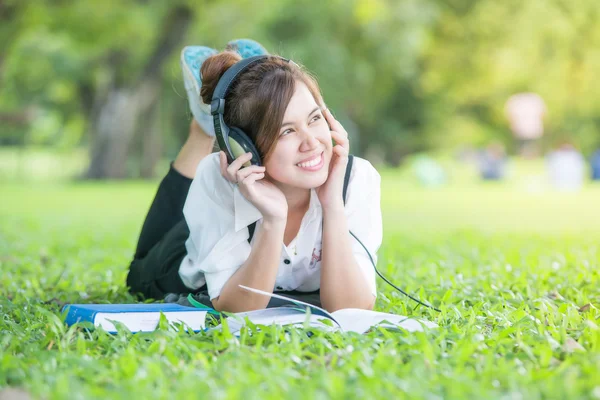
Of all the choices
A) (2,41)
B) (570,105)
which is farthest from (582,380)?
(570,105)

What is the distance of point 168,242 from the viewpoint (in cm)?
385

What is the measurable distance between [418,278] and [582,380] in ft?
7.82

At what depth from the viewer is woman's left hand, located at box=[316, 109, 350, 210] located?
3.06 meters

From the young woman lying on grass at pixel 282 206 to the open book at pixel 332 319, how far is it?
67mm

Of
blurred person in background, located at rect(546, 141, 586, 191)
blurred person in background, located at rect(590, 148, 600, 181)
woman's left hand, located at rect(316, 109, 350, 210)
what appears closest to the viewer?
woman's left hand, located at rect(316, 109, 350, 210)

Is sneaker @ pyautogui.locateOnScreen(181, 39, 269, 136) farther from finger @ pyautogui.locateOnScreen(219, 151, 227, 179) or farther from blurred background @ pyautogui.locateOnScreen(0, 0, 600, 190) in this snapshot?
blurred background @ pyautogui.locateOnScreen(0, 0, 600, 190)

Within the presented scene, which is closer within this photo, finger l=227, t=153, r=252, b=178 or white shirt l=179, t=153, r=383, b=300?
finger l=227, t=153, r=252, b=178

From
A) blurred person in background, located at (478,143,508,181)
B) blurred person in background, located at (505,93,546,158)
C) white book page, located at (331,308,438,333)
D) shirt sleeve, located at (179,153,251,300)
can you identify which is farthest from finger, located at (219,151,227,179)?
blurred person in background, located at (505,93,546,158)

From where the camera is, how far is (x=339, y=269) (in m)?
3.06

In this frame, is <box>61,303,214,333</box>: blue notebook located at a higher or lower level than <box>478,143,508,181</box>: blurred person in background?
higher

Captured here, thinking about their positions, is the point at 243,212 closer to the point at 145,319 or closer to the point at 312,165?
the point at 312,165

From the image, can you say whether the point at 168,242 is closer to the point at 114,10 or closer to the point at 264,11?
the point at 114,10

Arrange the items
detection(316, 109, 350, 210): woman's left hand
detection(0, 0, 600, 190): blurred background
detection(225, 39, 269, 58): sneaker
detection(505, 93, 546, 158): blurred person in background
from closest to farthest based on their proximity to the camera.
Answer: detection(316, 109, 350, 210): woman's left hand
detection(225, 39, 269, 58): sneaker
detection(0, 0, 600, 190): blurred background
detection(505, 93, 546, 158): blurred person in background

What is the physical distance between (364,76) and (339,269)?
2460cm
